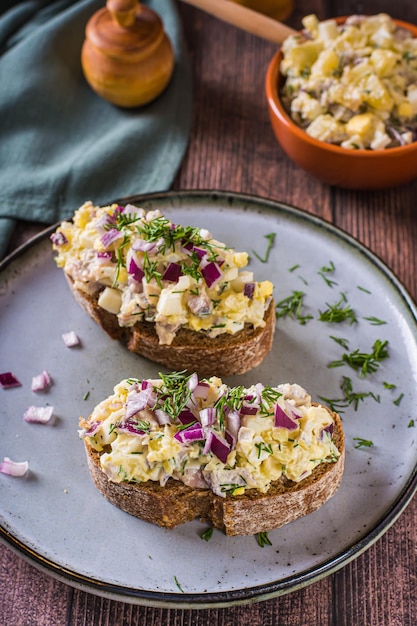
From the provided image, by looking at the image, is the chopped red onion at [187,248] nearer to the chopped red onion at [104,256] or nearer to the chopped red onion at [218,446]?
the chopped red onion at [104,256]

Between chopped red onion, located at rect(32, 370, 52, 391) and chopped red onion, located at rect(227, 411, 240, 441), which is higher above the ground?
chopped red onion, located at rect(227, 411, 240, 441)

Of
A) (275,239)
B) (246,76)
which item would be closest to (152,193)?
(275,239)

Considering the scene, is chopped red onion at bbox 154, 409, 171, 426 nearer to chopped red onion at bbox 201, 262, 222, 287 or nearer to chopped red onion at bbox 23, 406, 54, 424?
chopped red onion at bbox 201, 262, 222, 287

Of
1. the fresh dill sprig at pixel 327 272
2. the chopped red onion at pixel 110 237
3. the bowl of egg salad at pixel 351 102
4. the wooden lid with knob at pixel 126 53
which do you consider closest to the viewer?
the chopped red onion at pixel 110 237

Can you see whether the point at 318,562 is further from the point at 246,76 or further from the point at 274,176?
the point at 246,76

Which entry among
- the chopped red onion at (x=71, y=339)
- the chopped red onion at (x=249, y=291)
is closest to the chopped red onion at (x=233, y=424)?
the chopped red onion at (x=249, y=291)

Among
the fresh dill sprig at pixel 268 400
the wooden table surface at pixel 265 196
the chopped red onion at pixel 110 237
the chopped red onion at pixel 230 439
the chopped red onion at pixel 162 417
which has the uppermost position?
the chopped red onion at pixel 110 237

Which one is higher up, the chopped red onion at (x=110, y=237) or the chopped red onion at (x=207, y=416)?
the chopped red onion at (x=110, y=237)

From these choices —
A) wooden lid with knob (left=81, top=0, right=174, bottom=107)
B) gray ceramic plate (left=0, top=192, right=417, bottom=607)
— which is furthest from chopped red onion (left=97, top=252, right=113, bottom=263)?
wooden lid with knob (left=81, top=0, right=174, bottom=107)
